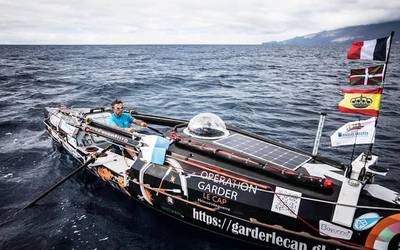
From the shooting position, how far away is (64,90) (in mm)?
26953

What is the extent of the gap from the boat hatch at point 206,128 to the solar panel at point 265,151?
31 centimetres

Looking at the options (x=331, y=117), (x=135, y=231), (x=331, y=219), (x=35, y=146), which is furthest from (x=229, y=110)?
(x=331, y=219)

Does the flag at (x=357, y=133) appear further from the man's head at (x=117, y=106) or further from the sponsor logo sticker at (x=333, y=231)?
the man's head at (x=117, y=106)

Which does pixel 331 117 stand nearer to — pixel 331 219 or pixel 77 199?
pixel 331 219

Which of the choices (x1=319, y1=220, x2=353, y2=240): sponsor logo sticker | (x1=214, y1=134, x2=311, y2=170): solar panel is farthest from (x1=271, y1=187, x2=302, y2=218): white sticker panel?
(x1=214, y1=134, x2=311, y2=170): solar panel

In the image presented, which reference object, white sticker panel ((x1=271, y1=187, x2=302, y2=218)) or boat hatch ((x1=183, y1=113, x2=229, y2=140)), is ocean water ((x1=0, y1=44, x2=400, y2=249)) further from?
boat hatch ((x1=183, y1=113, x2=229, y2=140))

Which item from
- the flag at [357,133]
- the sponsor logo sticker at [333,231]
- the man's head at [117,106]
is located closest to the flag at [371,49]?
the flag at [357,133]

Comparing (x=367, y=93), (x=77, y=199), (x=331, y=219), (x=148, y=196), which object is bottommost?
(x=77, y=199)

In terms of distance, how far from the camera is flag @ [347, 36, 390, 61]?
5.52 meters

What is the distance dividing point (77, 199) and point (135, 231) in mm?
2748

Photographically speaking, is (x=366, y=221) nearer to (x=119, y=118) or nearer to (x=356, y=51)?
(x=356, y=51)

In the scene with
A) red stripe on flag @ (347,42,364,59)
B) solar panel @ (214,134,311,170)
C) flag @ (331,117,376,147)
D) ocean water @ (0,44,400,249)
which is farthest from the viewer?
ocean water @ (0,44,400,249)

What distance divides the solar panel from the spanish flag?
179 cm

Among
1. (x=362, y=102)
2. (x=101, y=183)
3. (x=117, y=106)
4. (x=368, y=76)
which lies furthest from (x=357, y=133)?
(x=101, y=183)
